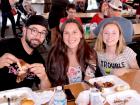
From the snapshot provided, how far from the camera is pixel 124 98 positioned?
1864 mm

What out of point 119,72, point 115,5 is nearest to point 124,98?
point 119,72

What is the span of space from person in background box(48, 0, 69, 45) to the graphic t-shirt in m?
2.47

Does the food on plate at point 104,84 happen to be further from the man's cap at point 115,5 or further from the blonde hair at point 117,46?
the man's cap at point 115,5

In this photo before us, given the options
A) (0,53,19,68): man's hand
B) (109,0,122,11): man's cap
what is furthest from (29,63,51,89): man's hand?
(109,0,122,11): man's cap

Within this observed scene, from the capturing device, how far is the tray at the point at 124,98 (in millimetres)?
1812

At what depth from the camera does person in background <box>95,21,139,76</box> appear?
2.56 meters

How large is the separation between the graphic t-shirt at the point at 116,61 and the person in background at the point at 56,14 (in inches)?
97.2

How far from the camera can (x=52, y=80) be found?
2.37m

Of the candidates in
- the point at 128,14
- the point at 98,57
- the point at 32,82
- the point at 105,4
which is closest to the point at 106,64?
the point at 98,57

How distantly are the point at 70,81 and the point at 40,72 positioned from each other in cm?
42

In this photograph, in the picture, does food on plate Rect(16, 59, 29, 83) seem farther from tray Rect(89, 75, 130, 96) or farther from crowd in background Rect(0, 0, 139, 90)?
tray Rect(89, 75, 130, 96)

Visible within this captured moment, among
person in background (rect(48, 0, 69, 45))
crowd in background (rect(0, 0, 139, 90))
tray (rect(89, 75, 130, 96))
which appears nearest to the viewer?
tray (rect(89, 75, 130, 96))

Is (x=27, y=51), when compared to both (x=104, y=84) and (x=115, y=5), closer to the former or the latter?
(x=104, y=84)

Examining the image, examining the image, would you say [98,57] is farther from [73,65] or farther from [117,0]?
[117,0]
